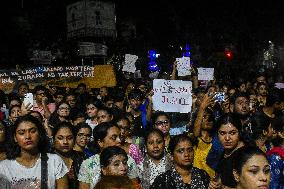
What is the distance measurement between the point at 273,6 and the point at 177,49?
6.84 metres

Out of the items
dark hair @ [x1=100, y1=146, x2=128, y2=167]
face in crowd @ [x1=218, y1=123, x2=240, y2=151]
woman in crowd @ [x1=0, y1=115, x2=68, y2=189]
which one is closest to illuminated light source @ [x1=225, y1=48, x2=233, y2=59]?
face in crowd @ [x1=218, y1=123, x2=240, y2=151]

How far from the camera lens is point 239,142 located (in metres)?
5.16

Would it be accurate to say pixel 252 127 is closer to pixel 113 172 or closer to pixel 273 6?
pixel 113 172

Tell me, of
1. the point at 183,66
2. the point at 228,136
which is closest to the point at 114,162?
the point at 228,136

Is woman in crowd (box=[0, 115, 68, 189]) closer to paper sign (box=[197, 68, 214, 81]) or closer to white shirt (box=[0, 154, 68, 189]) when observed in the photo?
white shirt (box=[0, 154, 68, 189])

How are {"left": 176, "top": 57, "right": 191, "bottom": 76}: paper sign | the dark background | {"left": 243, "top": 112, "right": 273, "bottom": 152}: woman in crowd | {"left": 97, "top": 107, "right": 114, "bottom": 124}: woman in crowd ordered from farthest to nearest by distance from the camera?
the dark background < {"left": 176, "top": 57, "right": 191, "bottom": 76}: paper sign < {"left": 97, "top": 107, "right": 114, "bottom": 124}: woman in crowd < {"left": 243, "top": 112, "right": 273, "bottom": 152}: woman in crowd

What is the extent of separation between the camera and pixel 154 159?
530 cm

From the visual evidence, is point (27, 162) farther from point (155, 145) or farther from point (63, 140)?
point (155, 145)

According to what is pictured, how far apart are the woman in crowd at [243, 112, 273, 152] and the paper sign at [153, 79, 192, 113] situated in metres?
1.99

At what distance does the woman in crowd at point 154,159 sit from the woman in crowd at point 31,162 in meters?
1.13

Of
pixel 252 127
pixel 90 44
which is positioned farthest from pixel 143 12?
pixel 252 127

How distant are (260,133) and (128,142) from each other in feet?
5.25

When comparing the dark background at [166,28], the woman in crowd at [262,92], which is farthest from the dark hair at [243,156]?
the dark background at [166,28]

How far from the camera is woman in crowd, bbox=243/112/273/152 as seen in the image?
548 cm
